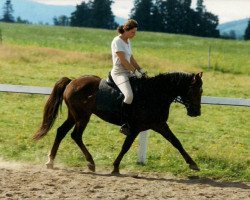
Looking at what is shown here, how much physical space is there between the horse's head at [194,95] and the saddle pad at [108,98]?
3.16ft

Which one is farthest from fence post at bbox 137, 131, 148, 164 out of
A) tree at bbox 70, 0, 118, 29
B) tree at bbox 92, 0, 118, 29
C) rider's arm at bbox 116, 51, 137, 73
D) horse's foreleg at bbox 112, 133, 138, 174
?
tree at bbox 92, 0, 118, 29

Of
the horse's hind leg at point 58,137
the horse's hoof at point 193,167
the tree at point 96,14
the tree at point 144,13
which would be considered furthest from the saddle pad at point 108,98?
the tree at point 96,14

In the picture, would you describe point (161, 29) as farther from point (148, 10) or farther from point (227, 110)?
point (227, 110)

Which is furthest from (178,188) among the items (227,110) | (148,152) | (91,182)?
(227,110)

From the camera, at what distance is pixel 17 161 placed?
870 centimetres

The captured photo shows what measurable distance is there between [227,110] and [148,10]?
95.1 meters

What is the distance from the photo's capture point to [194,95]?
7.62 metres

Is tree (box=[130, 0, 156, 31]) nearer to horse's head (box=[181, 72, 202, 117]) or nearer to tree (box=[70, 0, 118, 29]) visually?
tree (box=[70, 0, 118, 29])

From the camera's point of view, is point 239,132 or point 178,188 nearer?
point 178,188

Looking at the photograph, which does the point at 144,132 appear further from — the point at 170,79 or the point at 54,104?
the point at 54,104

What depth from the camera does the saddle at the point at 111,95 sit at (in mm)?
7781

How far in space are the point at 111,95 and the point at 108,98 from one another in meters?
0.07

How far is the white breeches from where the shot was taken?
761 cm

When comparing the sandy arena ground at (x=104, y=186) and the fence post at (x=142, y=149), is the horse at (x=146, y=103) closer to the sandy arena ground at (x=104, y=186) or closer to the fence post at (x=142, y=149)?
the sandy arena ground at (x=104, y=186)
